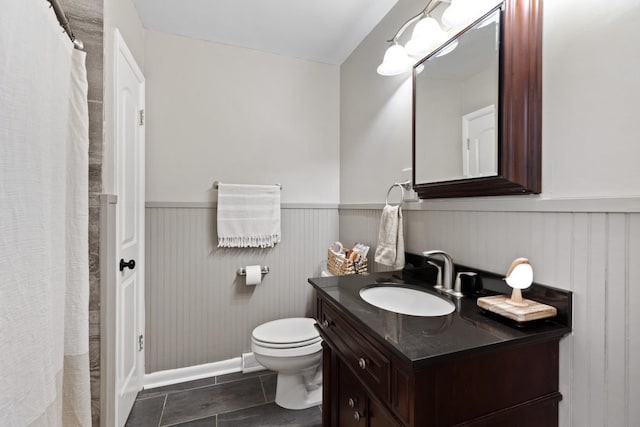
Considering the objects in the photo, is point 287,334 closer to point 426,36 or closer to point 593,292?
point 593,292

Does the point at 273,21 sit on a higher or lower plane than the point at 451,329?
higher

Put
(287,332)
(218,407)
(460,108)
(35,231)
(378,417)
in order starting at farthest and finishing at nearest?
(287,332), (218,407), (460,108), (378,417), (35,231)

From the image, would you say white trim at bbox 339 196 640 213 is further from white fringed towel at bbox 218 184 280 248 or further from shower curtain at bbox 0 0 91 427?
shower curtain at bbox 0 0 91 427

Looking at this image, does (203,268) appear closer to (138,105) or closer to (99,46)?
(138,105)

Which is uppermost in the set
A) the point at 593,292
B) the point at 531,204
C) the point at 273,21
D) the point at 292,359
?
the point at 273,21

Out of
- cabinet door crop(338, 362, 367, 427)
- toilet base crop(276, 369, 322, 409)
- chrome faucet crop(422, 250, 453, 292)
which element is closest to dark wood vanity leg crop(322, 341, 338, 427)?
cabinet door crop(338, 362, 367, 427)

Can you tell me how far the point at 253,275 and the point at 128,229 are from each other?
820 mm

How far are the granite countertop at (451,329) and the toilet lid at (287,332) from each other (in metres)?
0.72

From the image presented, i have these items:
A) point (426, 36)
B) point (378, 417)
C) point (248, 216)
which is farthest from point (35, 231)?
point (426, 36)

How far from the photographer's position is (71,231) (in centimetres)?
96

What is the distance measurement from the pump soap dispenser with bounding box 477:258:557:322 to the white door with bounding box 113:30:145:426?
5.13 ft

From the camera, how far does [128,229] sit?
157 cm

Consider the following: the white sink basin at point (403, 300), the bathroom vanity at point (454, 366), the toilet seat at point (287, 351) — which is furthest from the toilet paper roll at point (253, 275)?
the bathroom vanity at point (454, 366)

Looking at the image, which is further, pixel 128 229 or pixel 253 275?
pixel 253 275
